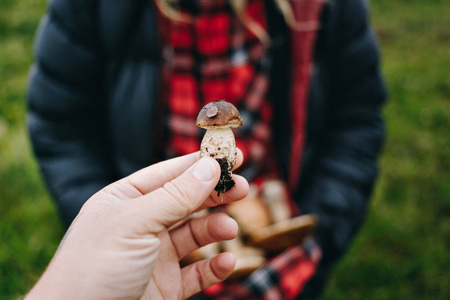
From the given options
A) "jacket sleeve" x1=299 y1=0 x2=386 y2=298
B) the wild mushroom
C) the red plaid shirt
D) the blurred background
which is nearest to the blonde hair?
the red plaid shirt

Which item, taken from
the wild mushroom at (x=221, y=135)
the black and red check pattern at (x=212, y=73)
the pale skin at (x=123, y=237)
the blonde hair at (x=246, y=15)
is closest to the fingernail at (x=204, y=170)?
the pale skin at (x=123, y=237)

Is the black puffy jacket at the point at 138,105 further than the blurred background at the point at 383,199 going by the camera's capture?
No

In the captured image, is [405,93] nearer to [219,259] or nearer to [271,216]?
[271,216]

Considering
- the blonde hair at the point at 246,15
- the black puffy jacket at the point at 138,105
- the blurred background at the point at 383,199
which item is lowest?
Answer: the blurred background at the point at 383,199

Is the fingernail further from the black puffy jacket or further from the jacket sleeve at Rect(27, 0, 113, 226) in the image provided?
the jacket sleeve at Rect(27, 0, 113, 226)

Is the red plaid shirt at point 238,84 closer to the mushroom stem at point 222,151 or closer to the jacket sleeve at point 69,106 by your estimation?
the jacket sleeve at point 69,106

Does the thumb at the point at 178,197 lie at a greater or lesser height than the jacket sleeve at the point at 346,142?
greater

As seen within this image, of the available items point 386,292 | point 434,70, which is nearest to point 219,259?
point 386,292

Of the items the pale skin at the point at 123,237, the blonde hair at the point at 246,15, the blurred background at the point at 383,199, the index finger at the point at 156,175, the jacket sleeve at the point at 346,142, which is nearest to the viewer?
the pale skin at the point at 123,237
